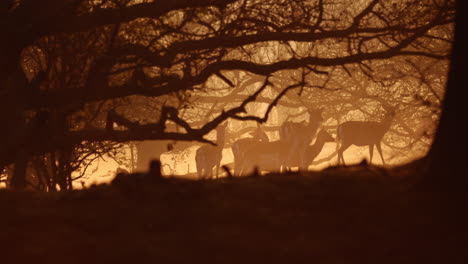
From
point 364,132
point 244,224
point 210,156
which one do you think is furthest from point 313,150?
point 244,224

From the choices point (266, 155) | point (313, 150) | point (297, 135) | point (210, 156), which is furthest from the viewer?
point (313, 150)

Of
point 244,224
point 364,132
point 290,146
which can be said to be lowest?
point 244,224

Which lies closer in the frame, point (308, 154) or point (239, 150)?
point (308, 154)

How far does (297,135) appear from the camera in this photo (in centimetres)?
2972

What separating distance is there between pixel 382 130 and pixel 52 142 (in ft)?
55.9

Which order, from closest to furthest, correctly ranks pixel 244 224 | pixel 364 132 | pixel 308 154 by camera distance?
pixel 244 224 < pixel 364 132 < pixel 308 154

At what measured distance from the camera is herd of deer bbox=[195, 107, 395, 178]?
28438 mm

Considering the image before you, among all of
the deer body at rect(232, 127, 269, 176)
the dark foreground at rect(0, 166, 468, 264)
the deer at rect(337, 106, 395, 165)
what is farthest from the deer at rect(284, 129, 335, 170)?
the dark foreground at rect(0, 166, 468, 264)

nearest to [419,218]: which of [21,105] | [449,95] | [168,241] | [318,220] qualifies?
[318,220]

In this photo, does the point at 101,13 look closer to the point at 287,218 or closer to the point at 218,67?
the point at 218,67

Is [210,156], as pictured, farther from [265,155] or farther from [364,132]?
[364,132]

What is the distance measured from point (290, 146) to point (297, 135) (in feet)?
1.65

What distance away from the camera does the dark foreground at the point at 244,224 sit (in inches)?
250

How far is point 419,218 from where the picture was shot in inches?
278
